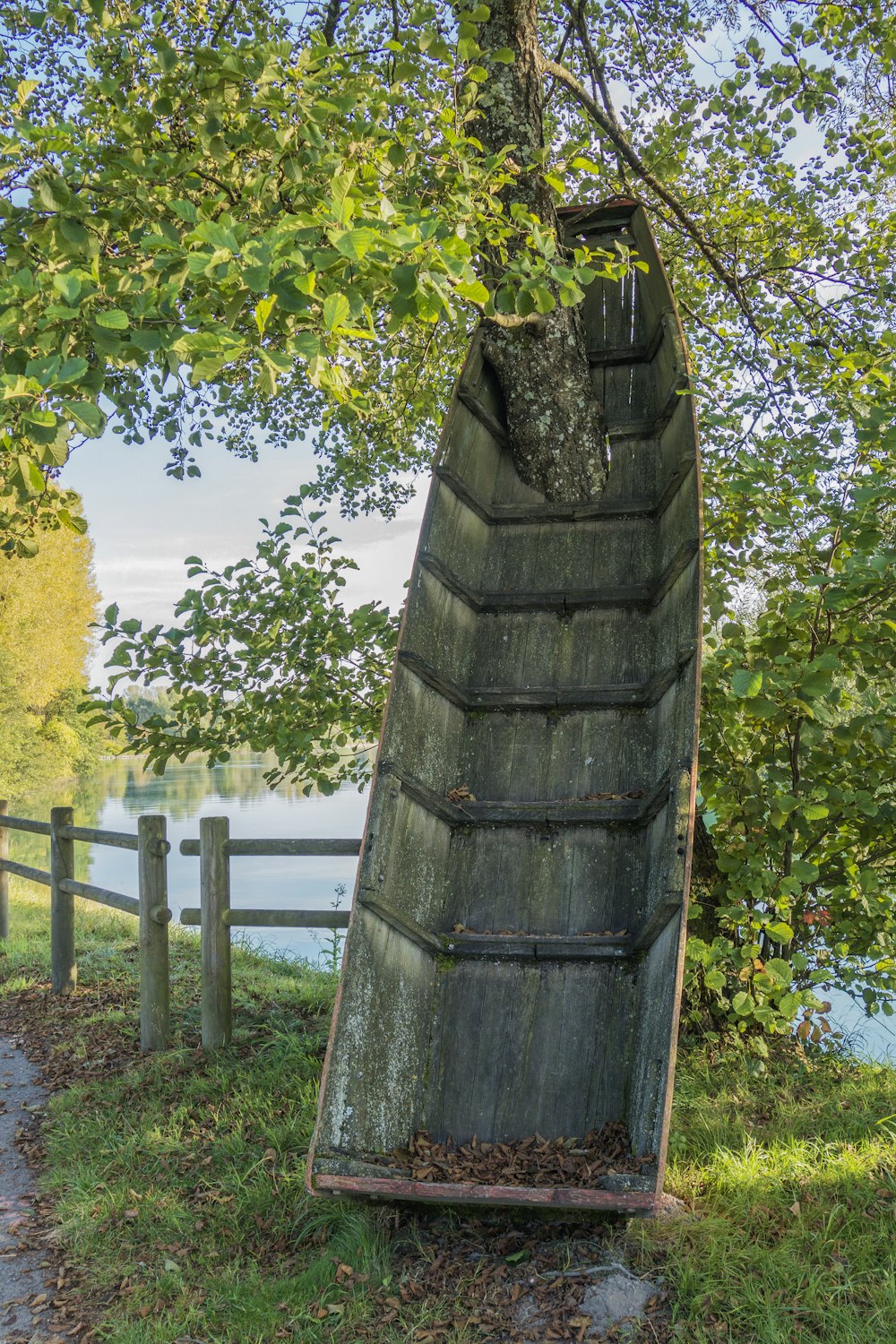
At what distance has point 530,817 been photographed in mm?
3998

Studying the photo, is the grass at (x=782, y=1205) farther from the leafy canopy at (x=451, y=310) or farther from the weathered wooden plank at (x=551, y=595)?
the weathered wooden plank at (x=551, y=595)

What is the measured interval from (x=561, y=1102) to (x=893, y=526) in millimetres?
2597

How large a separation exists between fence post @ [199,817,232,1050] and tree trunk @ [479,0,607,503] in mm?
2752

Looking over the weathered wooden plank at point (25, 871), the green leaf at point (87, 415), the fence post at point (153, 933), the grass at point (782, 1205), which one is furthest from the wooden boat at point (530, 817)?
the weathered wooden plank at point (25, 871)

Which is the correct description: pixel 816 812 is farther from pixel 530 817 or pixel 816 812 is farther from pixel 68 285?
pixel 68 285

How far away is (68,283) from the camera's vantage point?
229cm

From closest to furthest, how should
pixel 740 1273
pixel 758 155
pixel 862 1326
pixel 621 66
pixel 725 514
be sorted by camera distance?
pixel 862 1326, pixel 740 1273, pixel 725 514, pixel 758 155, pixel 621 66

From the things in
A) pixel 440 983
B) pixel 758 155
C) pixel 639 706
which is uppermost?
pixel 758 155

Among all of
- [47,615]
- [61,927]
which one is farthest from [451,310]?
[47,615]

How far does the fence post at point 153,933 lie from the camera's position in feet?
18.5

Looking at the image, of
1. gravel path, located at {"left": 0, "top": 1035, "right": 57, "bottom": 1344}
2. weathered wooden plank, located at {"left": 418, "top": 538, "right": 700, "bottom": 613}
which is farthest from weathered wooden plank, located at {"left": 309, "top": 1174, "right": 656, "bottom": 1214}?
weathered wooden plank, located at {"left": 418, "top": 538, "right": 700, "bottom": 613}

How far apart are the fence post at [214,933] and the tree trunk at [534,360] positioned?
2.75m

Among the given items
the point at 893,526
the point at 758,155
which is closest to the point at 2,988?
the point at 893,526

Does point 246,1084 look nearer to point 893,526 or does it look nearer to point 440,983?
point 440,983
